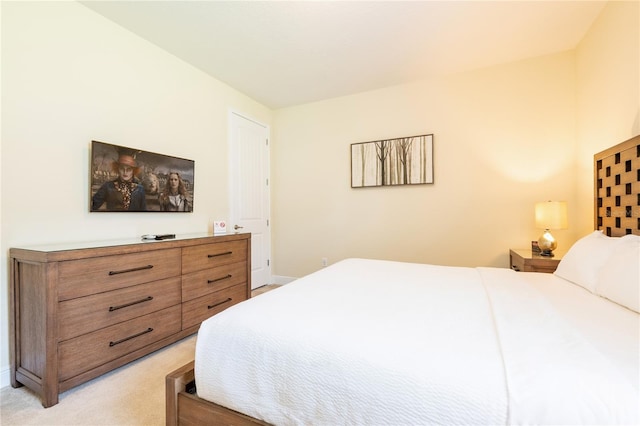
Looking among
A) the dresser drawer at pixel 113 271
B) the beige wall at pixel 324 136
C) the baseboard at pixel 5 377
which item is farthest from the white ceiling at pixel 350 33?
the baseboard at pixel 5 377

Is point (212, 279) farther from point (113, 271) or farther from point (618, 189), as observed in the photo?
point (618, 189)

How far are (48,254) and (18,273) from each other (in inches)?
19.0

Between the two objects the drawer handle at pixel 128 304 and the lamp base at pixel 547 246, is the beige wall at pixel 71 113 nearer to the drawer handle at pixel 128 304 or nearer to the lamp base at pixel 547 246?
the drawer handle at pixel 128 304

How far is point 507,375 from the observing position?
0.76 metres

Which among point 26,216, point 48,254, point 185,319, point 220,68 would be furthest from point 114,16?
point 185,319

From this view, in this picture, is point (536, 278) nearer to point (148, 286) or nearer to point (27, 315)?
point (148, 286)

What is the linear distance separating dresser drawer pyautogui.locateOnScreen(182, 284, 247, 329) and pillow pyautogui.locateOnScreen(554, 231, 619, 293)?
9.21 ft

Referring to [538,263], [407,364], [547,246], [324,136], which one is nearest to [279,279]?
[324,136]

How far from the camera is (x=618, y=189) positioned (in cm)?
199

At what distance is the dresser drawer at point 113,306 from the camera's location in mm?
1680

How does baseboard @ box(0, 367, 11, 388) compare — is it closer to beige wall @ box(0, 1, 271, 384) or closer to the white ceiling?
beige wall @ box(0, 1, 271, 384)

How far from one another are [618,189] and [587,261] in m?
0.81

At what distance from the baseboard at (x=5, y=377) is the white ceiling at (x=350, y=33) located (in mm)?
2747

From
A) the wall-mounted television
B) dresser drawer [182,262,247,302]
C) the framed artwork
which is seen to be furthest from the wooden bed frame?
the wall-mounted television
